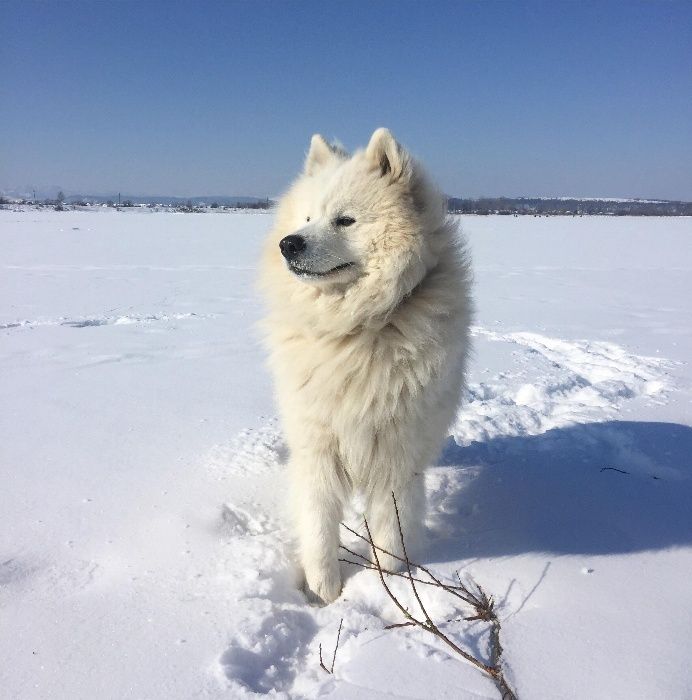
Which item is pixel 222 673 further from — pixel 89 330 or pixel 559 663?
pixel 89 330

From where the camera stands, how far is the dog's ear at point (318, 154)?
10.4ft

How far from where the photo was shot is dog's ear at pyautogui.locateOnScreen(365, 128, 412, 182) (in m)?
2.63

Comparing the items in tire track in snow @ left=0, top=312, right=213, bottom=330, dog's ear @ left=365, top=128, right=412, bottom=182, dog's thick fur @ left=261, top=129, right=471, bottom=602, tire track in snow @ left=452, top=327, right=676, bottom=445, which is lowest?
tire track in snow @ left=0, top=312, right=213, bottom=330

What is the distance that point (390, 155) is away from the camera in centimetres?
266

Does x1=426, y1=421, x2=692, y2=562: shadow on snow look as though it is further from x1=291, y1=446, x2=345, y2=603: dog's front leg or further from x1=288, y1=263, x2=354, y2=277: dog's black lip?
x1=288, y1=263, x2=354, y2=277: dog's black lip

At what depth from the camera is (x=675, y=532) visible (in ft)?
8.69

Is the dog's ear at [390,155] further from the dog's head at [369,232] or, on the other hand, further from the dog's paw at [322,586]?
the dog's paw at [322,586]

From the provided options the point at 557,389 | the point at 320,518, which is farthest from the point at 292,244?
the point at 557,389

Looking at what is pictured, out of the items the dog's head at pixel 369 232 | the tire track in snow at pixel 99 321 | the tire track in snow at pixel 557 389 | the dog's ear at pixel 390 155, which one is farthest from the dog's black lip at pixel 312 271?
the tire track in snow at pixel 99 321

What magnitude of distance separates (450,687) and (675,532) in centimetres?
159

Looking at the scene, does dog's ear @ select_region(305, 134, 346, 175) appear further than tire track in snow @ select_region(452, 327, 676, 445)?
No

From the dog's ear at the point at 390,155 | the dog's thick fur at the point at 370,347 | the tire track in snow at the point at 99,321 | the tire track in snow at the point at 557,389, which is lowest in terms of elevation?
the tire track in snow at the point at 99,321

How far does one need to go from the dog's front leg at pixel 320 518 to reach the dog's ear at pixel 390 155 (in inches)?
53.6

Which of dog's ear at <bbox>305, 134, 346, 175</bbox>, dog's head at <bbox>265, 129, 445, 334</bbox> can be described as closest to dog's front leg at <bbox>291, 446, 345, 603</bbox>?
dog's head at <bbox>265, 129, 445, 334</bbox>
